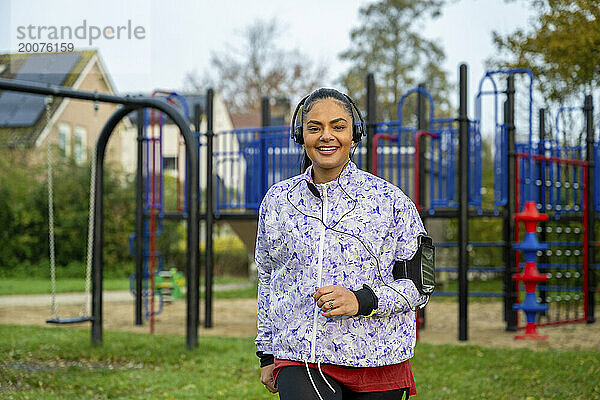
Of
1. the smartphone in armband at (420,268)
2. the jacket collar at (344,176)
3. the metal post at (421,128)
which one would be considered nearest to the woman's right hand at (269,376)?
the smartphone in armband at (420,268)

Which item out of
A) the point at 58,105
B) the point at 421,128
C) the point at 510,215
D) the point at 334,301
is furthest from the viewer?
Answer: the point at 58,105

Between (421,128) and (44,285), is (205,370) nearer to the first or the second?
(421,128)

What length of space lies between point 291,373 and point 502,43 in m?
14.4

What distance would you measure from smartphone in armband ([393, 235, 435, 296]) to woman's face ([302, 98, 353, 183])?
0.37m

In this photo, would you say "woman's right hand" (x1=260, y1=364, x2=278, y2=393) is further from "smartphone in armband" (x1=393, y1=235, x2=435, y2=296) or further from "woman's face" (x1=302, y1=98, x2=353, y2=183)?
"woman's face" (x1=302, y1=98, x2=353, y2=183)

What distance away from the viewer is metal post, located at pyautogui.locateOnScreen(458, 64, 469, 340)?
952 centimetres

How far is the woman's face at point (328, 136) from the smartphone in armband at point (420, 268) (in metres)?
0.37

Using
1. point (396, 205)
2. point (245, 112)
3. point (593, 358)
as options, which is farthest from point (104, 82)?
point (396, 205)

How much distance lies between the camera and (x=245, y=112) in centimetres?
3384

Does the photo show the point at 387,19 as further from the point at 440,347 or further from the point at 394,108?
the point at 440,347

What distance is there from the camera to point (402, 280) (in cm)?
264

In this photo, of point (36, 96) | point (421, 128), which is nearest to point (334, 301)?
point (421, 128)

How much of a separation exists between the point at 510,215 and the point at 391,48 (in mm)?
21428

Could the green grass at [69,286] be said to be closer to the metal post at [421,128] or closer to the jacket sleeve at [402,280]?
the metal post at [421,128]
